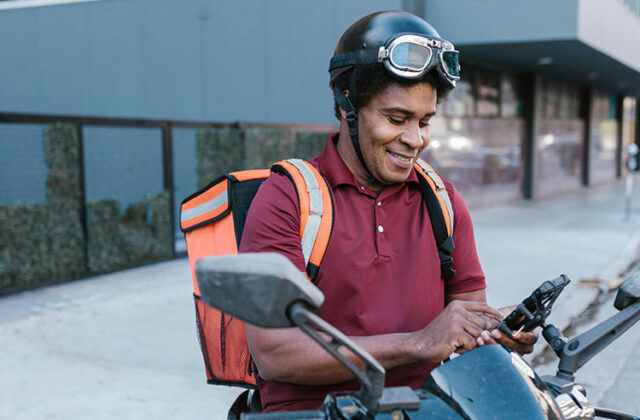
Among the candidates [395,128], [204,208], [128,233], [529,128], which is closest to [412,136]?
[395,128]

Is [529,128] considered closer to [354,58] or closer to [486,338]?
[354,58]

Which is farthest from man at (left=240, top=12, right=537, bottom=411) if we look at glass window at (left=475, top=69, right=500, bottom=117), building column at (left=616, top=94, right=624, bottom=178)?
building column at (left=616, top=94, right=624, bottom=178)

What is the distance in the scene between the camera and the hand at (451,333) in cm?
149

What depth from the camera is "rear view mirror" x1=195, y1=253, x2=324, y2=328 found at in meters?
1.08

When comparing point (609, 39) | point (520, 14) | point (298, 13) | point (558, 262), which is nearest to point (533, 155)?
point (609, 39)

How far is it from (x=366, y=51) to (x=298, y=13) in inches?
452

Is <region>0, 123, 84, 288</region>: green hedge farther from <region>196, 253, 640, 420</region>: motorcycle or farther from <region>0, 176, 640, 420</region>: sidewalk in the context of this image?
<region>196, 253, 640, 420</region>: motorcycle

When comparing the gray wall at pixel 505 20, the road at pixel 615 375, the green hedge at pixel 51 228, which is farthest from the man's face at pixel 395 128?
the gray wall at pixel 505 20

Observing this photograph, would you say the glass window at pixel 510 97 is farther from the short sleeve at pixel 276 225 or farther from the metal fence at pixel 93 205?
the short sleeve at pixel 276 225

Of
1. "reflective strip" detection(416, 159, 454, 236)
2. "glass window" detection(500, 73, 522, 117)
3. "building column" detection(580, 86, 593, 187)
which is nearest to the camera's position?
"reflective strip" detection(416, 159, 454, 236)

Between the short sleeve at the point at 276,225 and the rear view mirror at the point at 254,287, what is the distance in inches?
21.9

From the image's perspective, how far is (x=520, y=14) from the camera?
11828mm

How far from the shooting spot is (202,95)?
13.9 m

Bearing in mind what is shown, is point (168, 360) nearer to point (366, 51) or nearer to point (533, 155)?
point (366, 51)
